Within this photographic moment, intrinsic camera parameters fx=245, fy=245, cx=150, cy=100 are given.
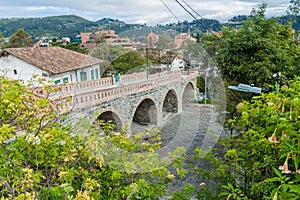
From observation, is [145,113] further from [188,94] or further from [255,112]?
[255,112]

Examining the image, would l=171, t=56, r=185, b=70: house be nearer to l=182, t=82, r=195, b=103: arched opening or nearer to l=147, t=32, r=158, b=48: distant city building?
l=147, t=32, r=158, b=48: distant city building

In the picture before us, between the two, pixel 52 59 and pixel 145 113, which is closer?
pixel 52 59

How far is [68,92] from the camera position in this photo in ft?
25.1

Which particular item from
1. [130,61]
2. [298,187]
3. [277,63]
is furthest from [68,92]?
[298,187]

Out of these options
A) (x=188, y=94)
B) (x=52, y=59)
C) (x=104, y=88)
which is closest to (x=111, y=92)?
(x=104, y=88)

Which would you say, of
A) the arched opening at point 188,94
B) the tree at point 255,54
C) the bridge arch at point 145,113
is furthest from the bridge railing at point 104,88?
the tree at point 255,54

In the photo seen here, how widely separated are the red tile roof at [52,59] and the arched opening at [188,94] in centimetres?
855

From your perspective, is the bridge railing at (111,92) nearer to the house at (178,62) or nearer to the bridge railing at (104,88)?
the bridge railing at (104,88)

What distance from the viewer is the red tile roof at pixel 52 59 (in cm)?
1074

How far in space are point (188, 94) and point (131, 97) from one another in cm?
875

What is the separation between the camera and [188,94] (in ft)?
62.4

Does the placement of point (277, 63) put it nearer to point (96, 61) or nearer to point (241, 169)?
point (241, 169)

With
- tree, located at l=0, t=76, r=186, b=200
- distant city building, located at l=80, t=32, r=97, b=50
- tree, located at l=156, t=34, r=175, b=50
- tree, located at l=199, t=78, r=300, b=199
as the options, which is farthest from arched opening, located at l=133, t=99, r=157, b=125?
tree, located at l=0, t=76, r=186, b=200

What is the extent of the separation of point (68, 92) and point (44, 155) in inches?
201
